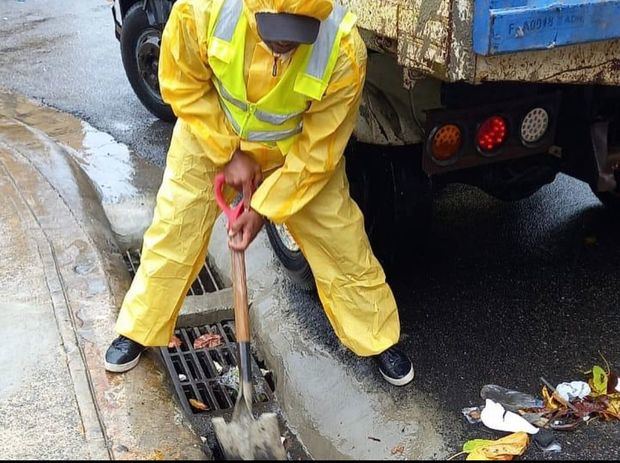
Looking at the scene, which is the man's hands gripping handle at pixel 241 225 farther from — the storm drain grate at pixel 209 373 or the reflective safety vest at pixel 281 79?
the storm drain grate at pixel 209 373

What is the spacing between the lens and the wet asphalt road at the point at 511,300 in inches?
127

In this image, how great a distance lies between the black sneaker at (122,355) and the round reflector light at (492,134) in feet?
5.09

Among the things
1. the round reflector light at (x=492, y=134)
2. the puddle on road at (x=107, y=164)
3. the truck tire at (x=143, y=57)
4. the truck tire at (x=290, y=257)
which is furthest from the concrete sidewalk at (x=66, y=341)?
the truck tire at (x=143, y=57)

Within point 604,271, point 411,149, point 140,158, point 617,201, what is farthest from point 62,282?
point 617,201

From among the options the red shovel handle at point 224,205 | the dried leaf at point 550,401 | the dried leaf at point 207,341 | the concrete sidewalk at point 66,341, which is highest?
the red shovel handle at point 224,205

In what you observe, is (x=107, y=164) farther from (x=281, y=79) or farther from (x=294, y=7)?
(x=294, y=7)

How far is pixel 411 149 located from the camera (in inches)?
136

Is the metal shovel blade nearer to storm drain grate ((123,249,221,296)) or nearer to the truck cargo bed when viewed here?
the truck cargo bed

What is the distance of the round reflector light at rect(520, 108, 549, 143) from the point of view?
3162 millimetres

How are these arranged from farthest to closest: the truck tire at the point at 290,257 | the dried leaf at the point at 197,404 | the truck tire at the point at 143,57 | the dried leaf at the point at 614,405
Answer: the truck tire at the point at 143,57, the truck tire at the point at 290,257, the dried leaf at the point at 197,404, the dried leaf at the point at 614,405

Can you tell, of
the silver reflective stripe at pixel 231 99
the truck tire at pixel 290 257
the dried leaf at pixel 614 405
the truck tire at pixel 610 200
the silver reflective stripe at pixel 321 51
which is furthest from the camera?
the truck tire at pixel 610 200

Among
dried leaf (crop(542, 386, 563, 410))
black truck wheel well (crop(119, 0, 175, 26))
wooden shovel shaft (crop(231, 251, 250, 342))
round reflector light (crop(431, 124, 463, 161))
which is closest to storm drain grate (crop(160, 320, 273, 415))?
wooden shovel shaft (crop(231, 251, 250, 342))

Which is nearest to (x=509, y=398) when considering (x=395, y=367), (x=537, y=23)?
(x=395, y=367)

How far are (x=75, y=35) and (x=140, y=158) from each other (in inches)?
163
